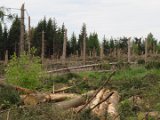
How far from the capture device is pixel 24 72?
50.4 feet

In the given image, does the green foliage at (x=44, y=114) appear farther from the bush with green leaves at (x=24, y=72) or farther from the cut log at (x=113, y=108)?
the bush with green leaves at (x=24, y=72)

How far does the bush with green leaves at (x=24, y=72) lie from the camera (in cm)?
1527

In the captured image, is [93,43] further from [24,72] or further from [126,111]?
[126,111]

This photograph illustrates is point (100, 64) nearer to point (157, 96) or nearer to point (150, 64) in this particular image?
point (150, 64)

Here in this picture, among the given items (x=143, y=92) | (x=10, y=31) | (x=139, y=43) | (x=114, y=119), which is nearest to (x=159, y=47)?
(x=139, y=43)

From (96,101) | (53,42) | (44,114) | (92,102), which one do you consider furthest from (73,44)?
(44,114)

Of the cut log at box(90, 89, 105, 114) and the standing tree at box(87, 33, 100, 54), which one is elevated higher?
the standing tree at box(87, 33, 100, 54)

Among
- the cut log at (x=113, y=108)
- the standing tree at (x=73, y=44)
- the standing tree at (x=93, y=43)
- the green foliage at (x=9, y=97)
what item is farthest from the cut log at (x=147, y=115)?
the standing tree at (x=73, y=44)

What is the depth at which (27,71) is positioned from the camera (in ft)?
50.9

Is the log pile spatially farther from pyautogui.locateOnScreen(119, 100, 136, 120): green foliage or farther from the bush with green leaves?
the bush with green leaves

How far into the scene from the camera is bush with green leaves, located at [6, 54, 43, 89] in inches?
601

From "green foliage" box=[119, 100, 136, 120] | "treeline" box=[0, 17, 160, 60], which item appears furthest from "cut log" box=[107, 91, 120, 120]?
"treeline" box=[0, 17, 160, 60]

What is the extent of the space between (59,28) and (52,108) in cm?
4100

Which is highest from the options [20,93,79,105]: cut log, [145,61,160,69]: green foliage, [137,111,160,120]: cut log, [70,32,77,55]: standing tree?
[70,32,77,55]: standing tree
